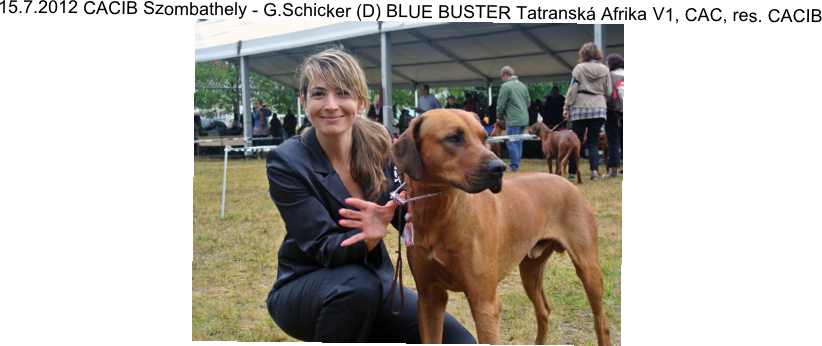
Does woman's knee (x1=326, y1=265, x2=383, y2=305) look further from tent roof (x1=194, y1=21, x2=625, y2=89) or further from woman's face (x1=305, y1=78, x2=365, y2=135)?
tent roof (x1=194, y1=21, x2=625, y2=89)

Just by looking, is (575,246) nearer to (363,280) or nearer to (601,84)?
(363,280)

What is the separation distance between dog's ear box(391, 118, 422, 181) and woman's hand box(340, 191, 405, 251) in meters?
0.18

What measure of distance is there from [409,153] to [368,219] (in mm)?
330

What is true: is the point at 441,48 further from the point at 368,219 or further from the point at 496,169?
the point at 496,169

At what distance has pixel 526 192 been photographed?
2.71 meters

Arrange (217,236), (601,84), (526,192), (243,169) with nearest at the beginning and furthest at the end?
(526,192), (217,236), (601,84), (243,169)

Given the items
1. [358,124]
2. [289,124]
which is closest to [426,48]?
[289,124]

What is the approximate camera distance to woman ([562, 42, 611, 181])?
6.02 metres

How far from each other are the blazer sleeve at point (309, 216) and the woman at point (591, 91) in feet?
14.8

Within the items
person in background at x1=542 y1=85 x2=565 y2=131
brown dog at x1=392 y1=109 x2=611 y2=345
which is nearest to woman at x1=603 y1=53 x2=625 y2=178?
brown dog at x1=392 y1=109 x2=611 y2=345

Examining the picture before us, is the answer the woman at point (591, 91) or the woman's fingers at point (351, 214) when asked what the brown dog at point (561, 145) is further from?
the woman's fingers at point (351, 214)

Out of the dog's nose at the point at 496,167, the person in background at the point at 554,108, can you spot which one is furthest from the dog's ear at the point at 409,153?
the person in background at the point at 554,108
